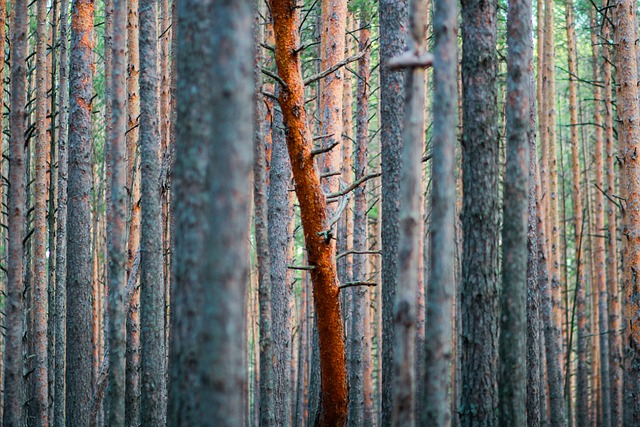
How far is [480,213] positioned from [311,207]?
4.97 feet

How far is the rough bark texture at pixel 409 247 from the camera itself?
17.3ft

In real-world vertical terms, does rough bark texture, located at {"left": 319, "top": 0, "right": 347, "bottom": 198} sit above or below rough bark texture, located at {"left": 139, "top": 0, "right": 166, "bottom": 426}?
above

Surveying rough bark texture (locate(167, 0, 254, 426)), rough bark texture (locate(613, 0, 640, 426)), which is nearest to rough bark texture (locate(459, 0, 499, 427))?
rough bark texture (locate(167, 0, 254, 426))

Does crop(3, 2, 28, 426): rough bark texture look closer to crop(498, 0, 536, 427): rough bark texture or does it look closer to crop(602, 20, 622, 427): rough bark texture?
crop(498, 0, 536, 427): rough bark texture

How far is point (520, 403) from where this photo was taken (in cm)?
601

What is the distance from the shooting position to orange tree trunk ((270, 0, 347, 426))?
263 inches

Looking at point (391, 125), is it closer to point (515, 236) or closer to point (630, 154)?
point (515, 236)

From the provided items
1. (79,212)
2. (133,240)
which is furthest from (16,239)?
(133,240)

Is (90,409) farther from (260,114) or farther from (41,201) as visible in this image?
(260,114)

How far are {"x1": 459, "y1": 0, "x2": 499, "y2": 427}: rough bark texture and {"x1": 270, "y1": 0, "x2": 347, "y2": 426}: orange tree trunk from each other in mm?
1202

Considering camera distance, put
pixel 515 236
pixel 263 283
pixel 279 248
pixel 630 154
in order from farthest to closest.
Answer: pixel 279 248 → pixel 630 154 → pixel 263 283 → pixel 515 236

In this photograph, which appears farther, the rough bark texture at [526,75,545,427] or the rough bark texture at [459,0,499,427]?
→ the rough bark texture at [526,75,545,427]

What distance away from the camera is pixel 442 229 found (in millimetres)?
Result: 5469

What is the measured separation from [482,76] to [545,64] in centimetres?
849
